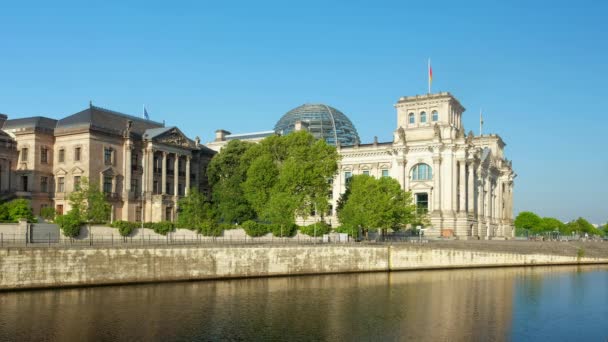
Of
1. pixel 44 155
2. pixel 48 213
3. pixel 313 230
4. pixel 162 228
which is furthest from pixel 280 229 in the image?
pixel 44 155

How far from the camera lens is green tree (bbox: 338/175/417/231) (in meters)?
84.1

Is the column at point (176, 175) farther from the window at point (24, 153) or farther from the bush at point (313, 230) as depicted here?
the bush at point (313, 230)

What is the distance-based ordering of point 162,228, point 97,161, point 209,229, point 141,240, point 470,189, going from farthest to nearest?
1. point 470,189
2. point 97,161
3. point 209,229
4. point 162,228
5. point 141,240

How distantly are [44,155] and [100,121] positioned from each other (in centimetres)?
904

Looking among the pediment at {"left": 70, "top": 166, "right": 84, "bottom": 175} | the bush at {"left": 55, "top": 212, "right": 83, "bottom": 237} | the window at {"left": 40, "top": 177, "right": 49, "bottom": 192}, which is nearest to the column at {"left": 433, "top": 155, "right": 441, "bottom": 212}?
the pediment at {"left": 70, "top": 166, "right": 84, "bottom": 175}

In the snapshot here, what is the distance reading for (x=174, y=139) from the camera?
99688mm

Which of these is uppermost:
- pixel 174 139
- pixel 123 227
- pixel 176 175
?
pixel 174 139

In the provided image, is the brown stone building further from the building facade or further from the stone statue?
the stone statue

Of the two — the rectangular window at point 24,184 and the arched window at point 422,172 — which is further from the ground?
the arched window at point 422,172

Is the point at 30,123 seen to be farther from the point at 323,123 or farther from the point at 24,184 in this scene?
the point at 323,123

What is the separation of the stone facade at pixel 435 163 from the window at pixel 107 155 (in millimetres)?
48681

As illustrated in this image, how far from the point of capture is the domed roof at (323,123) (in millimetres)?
142875

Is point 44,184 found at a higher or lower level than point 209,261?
higher

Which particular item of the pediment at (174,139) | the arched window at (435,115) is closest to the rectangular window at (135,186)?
the pediment at (174,139)
